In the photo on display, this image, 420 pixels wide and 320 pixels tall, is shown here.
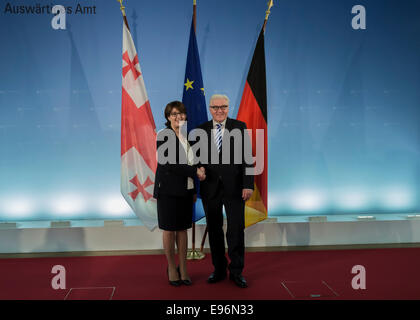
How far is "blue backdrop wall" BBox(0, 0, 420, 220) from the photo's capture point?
3.62 meters

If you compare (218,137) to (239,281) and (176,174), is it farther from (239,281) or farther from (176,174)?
(239,281)

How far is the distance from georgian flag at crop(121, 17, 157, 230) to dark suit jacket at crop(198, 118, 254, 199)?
0.84 metres

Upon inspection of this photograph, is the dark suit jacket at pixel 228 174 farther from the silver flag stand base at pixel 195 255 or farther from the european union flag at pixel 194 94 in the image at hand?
the silver flag stand base at pixel 195 255

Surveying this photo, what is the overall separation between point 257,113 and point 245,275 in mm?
1428

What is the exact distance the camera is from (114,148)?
12.1 ft

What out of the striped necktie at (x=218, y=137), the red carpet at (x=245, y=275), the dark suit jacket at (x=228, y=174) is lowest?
the red carpet at (x=245, y=275)

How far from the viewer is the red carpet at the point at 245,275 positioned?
7.85 ft

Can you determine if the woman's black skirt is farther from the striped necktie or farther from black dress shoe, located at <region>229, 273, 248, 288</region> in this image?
black dress shoe, located at <region>229, 273, 248, 288</region>

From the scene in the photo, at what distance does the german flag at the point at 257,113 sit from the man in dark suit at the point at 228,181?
67 cm

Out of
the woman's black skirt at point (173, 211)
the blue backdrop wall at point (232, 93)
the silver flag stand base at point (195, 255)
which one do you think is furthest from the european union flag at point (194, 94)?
the woman's black skirt at point (173, 211)

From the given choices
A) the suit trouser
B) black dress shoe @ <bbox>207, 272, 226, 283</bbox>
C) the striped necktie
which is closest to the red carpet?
black dress shoe @ <bbox>207, 272, 226, 283</bbox>

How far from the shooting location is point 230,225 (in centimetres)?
252

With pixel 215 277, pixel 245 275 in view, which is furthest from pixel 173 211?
pixel 245 275

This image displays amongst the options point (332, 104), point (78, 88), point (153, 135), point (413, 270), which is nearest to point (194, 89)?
point (153, 135)
